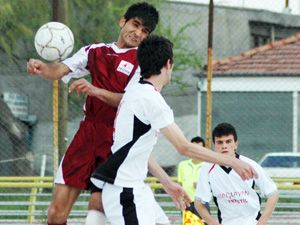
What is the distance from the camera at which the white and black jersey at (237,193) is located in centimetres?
827

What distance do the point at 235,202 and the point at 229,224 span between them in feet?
0.57

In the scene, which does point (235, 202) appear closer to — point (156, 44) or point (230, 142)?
point (230, 142)

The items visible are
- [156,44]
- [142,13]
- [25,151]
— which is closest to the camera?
[156,44]

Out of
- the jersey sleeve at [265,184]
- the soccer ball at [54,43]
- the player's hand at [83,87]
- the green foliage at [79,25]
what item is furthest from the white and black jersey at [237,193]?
the green foliage at [79,25]

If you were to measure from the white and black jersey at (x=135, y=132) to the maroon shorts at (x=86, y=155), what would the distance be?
75 cm

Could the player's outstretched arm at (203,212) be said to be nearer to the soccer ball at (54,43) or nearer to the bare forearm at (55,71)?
the soccer ball at (54,43)

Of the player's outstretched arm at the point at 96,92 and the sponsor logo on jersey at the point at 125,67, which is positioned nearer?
the player's outstretched arm at the point at 96,92

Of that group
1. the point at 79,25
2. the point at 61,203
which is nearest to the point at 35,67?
the point at 61,203

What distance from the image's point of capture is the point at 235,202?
832cm

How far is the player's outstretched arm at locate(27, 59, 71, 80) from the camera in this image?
7.08 m

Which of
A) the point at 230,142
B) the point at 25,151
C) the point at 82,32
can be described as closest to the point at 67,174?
the point at 230,142

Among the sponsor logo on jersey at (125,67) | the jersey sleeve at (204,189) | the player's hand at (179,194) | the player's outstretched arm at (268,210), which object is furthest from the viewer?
the jersey sleeve at (204,189)

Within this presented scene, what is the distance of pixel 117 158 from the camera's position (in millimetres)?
6246

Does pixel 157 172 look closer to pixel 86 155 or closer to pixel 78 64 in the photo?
pixel 86 155
